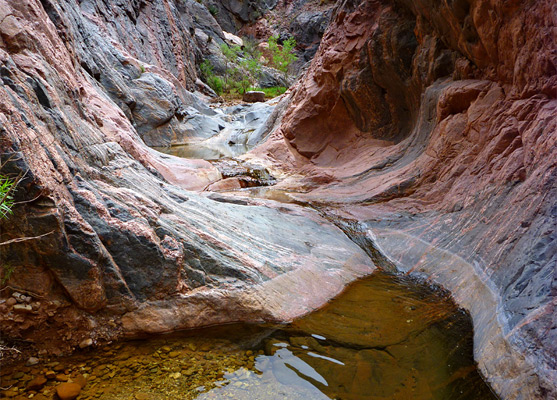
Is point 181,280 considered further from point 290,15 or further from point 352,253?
point 290,15

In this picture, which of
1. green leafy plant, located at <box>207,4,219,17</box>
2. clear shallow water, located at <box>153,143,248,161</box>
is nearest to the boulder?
green leafy plant, located at <box>207,4,219,17</box>

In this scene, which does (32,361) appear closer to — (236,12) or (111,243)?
(111,243)

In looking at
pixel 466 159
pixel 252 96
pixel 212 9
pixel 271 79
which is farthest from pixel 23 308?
pixel 212 9

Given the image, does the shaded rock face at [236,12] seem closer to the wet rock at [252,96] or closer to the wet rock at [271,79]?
the wet rock at [271,79]

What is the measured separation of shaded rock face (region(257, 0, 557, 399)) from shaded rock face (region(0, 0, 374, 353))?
1.33 metres

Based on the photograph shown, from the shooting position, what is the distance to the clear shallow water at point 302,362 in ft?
8.87

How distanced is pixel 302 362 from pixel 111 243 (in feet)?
6.37

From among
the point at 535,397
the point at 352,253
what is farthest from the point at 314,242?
the point at 535,397

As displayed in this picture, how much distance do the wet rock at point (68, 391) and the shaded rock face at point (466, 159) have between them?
2915mm

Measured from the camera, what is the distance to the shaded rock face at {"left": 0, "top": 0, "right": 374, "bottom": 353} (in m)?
2.95

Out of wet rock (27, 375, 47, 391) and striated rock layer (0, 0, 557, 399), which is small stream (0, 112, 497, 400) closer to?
wet rock (27, 375, 47, 391)

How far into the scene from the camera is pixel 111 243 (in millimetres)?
3389

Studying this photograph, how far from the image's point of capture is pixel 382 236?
19.7 ft

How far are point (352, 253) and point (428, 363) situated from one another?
2.45 metres
